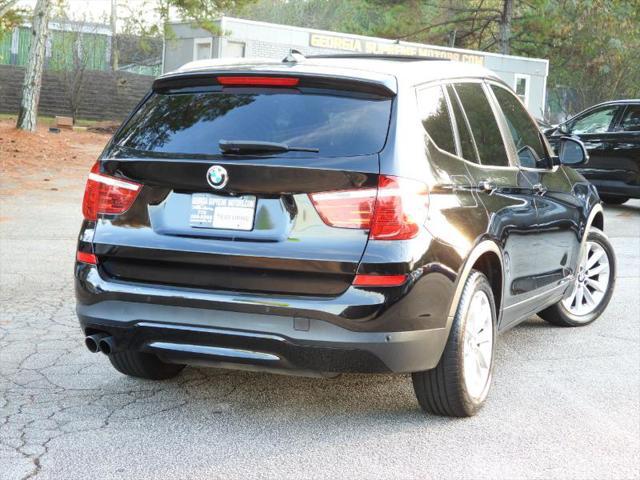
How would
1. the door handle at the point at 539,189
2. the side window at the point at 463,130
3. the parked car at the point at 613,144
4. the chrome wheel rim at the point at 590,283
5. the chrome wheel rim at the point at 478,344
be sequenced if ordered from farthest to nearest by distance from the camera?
1. the parked car at the point at 613,144
2. the chrome wheel rim at the point at 590,283
3. the door handle at the point at 539,189
4. the side window at the point at 463,130
5. the chrome wheel rim at the point at 478,344

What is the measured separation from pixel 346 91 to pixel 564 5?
37.7 m

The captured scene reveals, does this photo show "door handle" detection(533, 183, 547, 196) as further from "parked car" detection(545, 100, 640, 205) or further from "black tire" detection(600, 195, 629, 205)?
"black tire" detection(600, 195, 629, 205)

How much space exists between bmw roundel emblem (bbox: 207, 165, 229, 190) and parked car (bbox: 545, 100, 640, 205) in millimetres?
11840

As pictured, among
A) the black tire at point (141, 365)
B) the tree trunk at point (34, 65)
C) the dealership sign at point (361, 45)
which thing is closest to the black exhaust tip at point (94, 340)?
the black tire at point (141, 365)

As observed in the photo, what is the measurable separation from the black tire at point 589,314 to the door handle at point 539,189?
126 cm

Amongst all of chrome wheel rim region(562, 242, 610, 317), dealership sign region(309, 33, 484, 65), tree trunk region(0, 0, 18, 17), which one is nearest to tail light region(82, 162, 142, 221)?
chrome wheel rim region(562, 242, 610, 317)

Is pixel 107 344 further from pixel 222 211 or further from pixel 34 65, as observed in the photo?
pixel 34 65

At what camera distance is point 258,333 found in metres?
4.26

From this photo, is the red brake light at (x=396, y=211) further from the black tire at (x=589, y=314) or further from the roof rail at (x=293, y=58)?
the black tire at (x=589, y=314)

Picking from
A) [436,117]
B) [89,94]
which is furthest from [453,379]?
[89,94]

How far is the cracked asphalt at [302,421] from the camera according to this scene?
4.16 metres

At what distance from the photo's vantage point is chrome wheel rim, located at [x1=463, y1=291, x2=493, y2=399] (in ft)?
15.8

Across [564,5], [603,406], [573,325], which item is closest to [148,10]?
[564,5]

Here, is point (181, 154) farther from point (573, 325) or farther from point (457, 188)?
point (573, 325)
